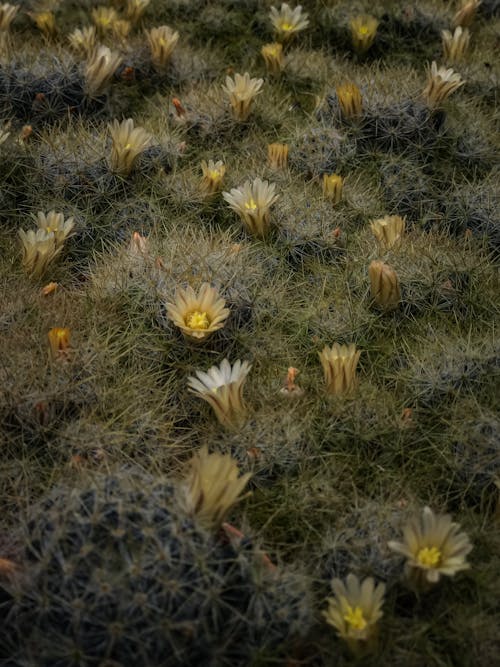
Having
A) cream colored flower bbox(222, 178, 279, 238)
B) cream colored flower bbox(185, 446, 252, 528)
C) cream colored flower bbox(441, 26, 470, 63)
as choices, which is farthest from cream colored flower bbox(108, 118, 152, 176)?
cream colored flower bbox(441, 26, 470, 63)

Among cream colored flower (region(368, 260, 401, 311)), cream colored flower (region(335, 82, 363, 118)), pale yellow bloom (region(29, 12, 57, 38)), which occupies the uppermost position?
cream colored flower (region(335, 82, 363, 118))

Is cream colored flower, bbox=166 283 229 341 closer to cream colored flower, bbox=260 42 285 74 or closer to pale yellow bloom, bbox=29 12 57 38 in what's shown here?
cream colored flower, bbox=260 42 285 74

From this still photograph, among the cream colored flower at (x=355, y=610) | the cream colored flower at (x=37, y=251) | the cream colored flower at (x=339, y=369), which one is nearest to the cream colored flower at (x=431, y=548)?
the cream colored flower at (x=355, y=610)

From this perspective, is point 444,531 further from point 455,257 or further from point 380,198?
point 380,198

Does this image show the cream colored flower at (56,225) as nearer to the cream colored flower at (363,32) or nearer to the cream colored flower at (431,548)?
the cream colored flower at (431,548)

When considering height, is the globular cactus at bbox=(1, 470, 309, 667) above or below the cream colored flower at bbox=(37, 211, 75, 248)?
below

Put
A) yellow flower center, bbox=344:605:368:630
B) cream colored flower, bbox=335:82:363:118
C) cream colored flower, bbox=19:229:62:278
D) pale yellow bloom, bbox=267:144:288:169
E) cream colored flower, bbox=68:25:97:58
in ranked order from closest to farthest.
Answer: yellow flower center, bbox=344:605:368:630
cream colored flower, bbox=19:229:62:278
pale yellow bloom, bbox=267:144:288:169
cream colored flower, bbox=335:82:363:118
cream colored flower, bbox=68:25:97:58

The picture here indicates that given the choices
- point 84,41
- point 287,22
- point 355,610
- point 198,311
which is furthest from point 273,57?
point 355,610
